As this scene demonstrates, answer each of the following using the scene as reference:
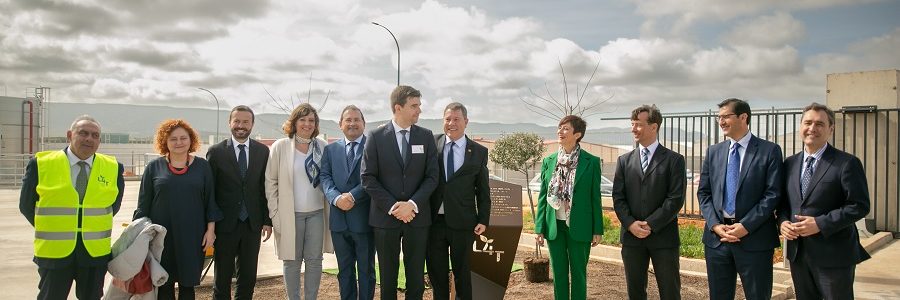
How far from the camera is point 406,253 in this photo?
15.8 feet

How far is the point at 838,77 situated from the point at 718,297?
793 cm

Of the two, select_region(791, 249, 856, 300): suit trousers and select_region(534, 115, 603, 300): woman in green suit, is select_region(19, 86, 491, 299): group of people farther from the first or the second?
select_region(791, 249, 856, 300): suit trousers

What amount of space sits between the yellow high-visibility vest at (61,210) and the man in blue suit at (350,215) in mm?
1688

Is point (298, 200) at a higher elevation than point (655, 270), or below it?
higher

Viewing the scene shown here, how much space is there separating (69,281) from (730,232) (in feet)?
15.8

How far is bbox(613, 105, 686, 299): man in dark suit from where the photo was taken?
488 centimetres

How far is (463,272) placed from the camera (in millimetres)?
4945

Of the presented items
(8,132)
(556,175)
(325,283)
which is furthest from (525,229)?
(8,132)

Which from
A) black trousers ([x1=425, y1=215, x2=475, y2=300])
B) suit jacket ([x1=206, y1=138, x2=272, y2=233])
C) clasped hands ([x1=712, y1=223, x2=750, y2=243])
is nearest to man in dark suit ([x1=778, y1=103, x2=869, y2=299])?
clasped hands ([x1=712, y1=223, x2=750, y2=243])

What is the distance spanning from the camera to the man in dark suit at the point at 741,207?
443cm

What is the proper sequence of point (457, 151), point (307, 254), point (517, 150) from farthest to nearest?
point (517, 150) → point (307, 254) → point (457, 151)

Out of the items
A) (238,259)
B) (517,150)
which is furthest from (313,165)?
(517,150)

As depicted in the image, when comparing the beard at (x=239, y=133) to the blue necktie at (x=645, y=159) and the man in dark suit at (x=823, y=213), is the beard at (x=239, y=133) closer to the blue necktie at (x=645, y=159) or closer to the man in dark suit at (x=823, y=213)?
the blue necktie at (x=645, y=159)

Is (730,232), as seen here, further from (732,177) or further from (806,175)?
(806,175)
